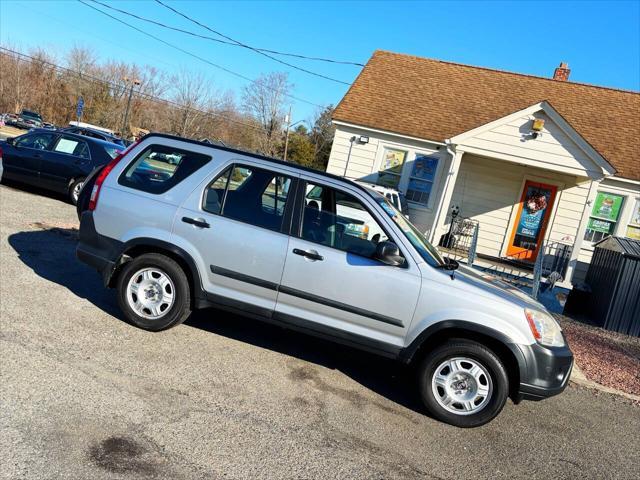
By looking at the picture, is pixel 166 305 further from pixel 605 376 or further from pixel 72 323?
pixel 605 376

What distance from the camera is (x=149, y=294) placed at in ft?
16.5

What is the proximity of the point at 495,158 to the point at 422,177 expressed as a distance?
2.41 metres

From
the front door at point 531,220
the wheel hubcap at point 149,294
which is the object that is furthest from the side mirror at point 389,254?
the front door at point 531,220

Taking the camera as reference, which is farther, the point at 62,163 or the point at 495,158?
the point at 495,158

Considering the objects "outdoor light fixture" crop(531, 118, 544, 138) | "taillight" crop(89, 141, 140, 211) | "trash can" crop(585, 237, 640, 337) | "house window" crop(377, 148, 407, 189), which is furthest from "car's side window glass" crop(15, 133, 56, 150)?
"trash can" crop(585, 237, 640, 337)

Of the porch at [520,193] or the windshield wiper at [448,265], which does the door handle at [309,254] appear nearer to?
the windshield wiper at [448,265]

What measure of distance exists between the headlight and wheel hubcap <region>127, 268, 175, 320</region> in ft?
10.8

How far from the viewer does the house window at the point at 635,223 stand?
1391cm

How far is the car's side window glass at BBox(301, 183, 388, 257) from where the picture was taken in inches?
181

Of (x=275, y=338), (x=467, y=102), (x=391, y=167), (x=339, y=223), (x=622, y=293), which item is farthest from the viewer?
(x=467, y=102)

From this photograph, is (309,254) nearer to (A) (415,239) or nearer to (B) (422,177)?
(A) (415,239)

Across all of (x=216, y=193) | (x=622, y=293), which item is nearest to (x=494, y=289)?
(x=216, y=193)

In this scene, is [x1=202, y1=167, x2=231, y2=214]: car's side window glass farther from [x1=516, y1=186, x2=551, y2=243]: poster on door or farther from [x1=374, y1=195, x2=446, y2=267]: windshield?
[x1=516, y1=186, x2=551, y2=243]: poster on door

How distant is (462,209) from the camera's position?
15.0 metres
